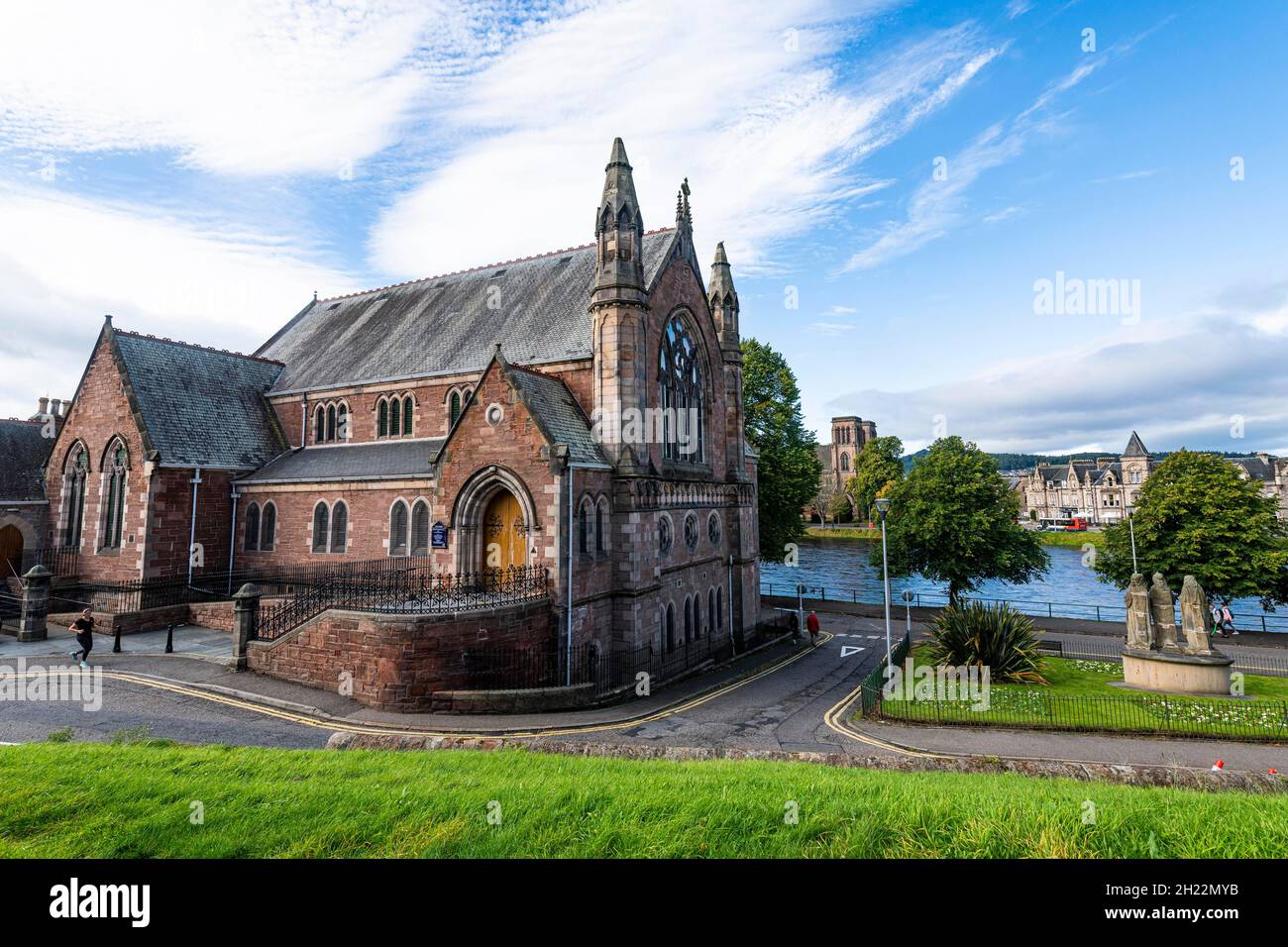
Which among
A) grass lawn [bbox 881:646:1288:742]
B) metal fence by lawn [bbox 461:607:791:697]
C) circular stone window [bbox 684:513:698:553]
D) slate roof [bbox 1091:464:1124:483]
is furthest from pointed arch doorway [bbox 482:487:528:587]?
slate roof [bbox 1091:464:1124:483]

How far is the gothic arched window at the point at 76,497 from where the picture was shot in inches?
1096

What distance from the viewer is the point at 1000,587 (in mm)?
64438

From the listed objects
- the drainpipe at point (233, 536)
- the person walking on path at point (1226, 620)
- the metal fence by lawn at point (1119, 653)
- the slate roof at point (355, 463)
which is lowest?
the metal fence by lawn at point (1119, 653)

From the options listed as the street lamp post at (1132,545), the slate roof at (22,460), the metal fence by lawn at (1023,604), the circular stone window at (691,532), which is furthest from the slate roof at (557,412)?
the street lamp post at (1132,545)

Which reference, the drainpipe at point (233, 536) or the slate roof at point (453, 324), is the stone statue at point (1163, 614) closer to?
the slate roof at point (453, 324)

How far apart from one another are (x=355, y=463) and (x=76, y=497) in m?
12.4

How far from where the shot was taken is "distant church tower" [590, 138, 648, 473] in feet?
72.7

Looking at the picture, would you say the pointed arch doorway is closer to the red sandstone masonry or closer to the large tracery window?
the red sandstone masonry

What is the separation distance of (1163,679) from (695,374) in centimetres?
1962

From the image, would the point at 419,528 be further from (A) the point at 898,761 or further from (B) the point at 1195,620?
(B) the point at 1195,620

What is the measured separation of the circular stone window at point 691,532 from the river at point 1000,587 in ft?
63.2

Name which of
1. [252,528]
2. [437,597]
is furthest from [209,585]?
[437,597]

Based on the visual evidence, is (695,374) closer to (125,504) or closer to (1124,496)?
(125,504)
